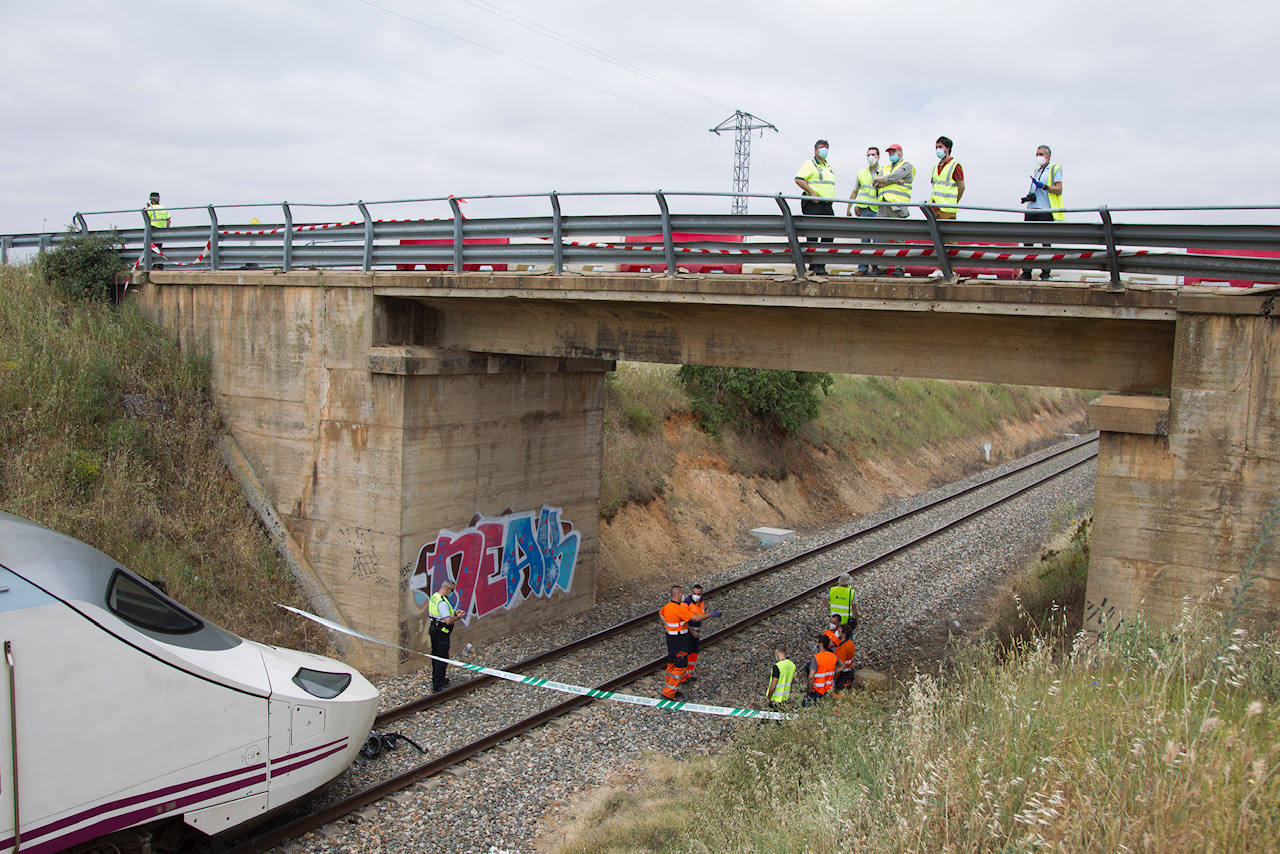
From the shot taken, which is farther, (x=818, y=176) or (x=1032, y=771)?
(x=818, y=176)

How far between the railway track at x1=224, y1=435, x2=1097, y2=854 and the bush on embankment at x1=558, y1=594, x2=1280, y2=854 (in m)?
2.20

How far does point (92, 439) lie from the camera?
44.4ft

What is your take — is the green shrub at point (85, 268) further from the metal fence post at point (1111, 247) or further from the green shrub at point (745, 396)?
the metal fence post at point (1111, 247)

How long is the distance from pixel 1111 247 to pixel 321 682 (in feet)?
28.8

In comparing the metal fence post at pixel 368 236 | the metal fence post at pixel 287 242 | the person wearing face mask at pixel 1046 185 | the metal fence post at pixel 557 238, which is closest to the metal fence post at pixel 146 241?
the metal fence post at pixel 287 242

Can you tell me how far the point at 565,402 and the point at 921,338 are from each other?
753 centimetres

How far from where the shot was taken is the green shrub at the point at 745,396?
27250 mm

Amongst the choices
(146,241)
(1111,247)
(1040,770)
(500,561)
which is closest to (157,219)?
(146,241)

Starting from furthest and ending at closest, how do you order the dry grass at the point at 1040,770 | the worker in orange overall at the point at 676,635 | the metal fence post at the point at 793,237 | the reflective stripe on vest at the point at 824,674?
the worker in orange overall at the point at 676,635, the reflective stripe on vest at the point at 824,674, the metal fence post at the point at 793,237, the dry grass at the point at 1040,770

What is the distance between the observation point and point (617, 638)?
14891 mm

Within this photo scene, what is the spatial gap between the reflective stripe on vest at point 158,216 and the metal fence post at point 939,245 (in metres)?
13.5

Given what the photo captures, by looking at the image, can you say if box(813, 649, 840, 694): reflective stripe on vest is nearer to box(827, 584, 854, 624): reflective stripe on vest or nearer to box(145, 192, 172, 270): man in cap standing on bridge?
box(827, 584, 854, 624): reflective stripe on vest

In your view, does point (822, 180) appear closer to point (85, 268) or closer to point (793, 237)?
point (793, 237)

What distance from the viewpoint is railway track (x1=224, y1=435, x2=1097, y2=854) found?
8.80 meters
